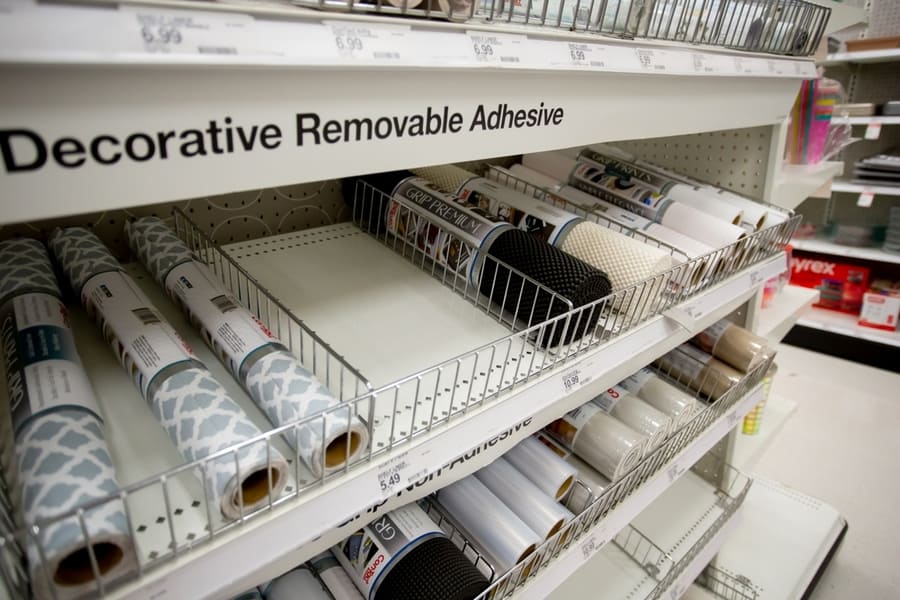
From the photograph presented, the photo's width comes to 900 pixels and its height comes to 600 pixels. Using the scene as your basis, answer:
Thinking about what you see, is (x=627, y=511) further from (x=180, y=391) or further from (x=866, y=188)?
(x=866, y=188)

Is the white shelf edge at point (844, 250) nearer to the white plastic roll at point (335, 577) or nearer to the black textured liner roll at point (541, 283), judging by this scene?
the black textured liner roll at point (541, 283)

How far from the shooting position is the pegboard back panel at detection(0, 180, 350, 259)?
82 cm

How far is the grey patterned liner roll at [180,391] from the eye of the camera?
46 cm

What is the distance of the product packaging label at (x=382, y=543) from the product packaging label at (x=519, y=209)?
18.8 inches

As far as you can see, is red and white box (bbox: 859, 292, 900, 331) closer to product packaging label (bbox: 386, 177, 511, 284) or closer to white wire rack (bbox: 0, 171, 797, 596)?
white wire rack (bbox: 0, 171, 797, 596)

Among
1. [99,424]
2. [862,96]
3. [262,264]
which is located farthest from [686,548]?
[862,96]

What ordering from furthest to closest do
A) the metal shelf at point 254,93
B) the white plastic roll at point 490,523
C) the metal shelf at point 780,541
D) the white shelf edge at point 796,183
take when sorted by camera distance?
the metal shelf at point 780,541, the white shelf edge at point 796,183, the white plastic roll at point 490,523, the metal shelf at point 254,93

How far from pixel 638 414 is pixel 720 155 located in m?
0.73

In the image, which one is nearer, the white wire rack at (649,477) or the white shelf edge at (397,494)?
the white shelf edge at (397,494)

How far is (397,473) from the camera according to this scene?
1.88ft

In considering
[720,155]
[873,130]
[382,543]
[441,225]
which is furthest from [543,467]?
[873,130]

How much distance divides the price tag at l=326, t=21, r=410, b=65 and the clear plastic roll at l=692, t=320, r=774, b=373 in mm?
1062

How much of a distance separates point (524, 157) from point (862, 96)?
9.77 feet

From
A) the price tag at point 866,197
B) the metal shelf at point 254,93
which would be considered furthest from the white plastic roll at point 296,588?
the price tag at point 866,197
